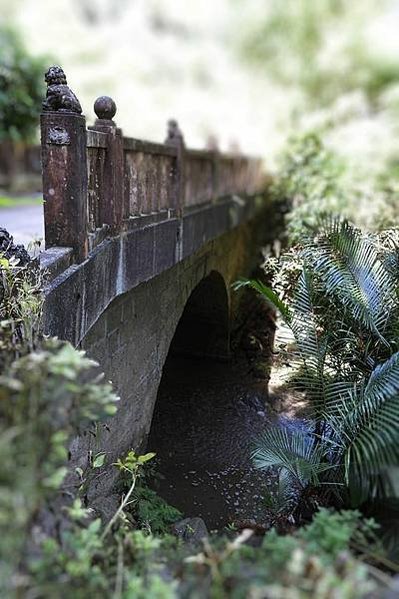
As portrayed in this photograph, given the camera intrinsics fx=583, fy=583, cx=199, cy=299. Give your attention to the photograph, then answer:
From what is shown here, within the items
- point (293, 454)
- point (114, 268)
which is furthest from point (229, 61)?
point (293, 454)

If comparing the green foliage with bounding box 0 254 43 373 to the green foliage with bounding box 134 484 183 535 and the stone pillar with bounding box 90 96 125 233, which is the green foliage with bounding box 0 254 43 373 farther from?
the green foliage with bounding box 134 484 183 535

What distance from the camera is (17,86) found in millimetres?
9828

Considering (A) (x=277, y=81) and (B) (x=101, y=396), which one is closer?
(B) (x=101, y=396)

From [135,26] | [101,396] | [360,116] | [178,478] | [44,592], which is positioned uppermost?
[135,26]

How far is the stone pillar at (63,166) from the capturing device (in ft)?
11.0

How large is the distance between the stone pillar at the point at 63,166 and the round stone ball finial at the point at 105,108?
496mm

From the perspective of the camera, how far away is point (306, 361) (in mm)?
4359

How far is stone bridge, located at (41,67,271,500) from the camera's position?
3400 mm

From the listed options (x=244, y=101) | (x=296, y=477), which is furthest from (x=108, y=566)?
(x=244, y=101)

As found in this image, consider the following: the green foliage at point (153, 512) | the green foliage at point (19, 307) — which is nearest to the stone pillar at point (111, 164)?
the green foliage at point (19, 307)

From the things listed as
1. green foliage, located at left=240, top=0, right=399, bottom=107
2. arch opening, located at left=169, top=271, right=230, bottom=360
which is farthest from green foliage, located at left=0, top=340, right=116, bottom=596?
green foliage, located at left=240, top=0, right=399, bottom=107

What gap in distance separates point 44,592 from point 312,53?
68.0 feet

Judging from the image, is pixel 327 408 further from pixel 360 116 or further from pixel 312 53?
pixel 312 53

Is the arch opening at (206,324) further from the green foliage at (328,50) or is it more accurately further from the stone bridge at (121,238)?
the green foliage at (328,50)
